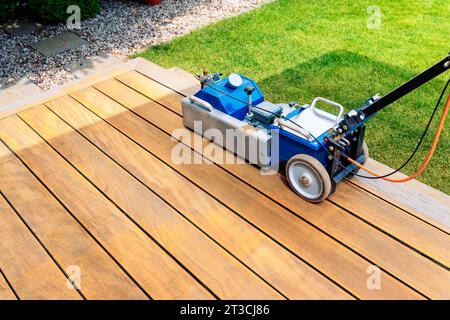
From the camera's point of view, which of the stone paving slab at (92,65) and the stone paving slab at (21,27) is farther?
the stone paving slab at (21,27)

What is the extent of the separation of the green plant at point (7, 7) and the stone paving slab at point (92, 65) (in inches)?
55.6

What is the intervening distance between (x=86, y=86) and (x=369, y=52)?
2723 mm

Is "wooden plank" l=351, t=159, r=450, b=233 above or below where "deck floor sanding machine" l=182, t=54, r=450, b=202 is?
below

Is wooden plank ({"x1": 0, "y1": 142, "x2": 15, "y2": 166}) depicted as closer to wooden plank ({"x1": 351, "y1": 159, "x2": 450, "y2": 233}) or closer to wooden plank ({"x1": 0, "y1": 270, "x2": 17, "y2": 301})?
wooden plank ({"x1": 0, "y1": 270, "x2": 17, "y2": 301})

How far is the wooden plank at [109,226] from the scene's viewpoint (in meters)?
1.98

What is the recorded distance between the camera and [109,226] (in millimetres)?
2281

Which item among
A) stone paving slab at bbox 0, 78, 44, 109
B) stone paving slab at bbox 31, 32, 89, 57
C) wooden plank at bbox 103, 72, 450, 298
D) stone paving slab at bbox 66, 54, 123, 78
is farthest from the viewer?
stone paving slab at bbox 31, 32, 89, 57

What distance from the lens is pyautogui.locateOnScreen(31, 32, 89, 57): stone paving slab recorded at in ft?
15.2

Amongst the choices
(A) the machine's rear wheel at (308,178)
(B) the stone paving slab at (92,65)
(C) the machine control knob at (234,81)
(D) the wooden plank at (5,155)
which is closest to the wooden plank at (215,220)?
(A) the machine's rear wheel at (308,178)

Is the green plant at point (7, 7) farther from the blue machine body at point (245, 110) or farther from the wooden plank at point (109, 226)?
the blue machine body at point (245, 110)

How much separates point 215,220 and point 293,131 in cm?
63

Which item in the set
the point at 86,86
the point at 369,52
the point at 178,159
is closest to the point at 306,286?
the point at 178,159

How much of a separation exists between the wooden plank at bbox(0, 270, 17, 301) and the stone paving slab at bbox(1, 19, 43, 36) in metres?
3.82

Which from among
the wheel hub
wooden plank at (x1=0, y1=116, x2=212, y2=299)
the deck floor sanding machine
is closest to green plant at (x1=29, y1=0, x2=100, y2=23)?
wooden plank at (x1=0, y1=116, x2=212, y2=299)
